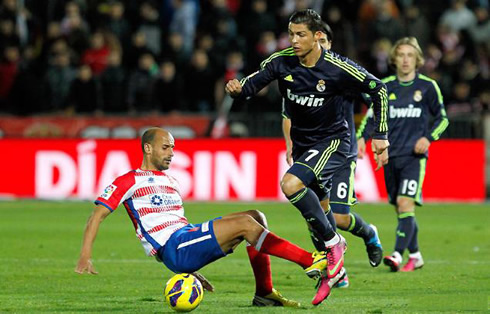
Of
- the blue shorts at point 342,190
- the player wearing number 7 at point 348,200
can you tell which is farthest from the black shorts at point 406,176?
the blue shorts at point 342,190

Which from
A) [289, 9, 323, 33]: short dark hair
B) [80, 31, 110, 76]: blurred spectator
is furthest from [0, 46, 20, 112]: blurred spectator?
[289, 9, 323, 33]: short dark hair

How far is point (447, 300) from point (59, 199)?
38.3 ft

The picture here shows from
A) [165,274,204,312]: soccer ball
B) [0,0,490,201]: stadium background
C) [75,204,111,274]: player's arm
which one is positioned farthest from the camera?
[0,0,490,201]: stadium background

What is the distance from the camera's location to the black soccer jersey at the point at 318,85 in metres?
8.49

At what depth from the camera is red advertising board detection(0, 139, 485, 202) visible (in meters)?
18.9

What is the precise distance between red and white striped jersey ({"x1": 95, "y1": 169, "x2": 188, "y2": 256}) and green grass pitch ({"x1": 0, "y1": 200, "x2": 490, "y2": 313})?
0.54m

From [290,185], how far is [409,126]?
329 cm

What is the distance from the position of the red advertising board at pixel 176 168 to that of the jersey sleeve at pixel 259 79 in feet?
33.9

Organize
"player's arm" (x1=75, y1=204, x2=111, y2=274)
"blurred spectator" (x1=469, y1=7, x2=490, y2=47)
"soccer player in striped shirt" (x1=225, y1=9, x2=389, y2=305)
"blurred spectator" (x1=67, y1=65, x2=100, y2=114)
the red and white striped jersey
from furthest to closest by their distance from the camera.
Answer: "blurred spectator" (x1=469, y1=7, x2=490, y2=47)
"blurred spectator" (x1=67, y1=65, x2=100, y2=114)
"soccer player in striped shirt" (x1=225, y1=9, x2=389, y2=305)
the red and white striped jersey
"player's arm" (x1=75, y1=204, x2=111, y2=274)

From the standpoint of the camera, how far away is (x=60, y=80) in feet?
66.4

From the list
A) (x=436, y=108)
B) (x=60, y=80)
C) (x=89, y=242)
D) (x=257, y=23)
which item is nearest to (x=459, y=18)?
(x=257, y=23)

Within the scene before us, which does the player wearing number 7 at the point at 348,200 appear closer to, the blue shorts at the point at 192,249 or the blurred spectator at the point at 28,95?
the blue shorts at the point at 192,249

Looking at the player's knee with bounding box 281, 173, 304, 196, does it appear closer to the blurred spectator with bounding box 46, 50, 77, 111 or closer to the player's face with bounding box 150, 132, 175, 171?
the player's face with bounding box 150, 132, 175, 171

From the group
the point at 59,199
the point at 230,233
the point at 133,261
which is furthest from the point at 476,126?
the point at 230,233
